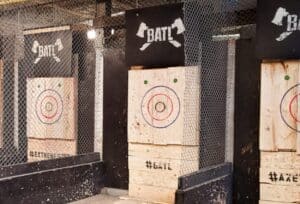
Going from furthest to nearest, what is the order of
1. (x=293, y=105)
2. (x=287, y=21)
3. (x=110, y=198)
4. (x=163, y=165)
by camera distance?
(x=110, y=198)
(x=163, y=165)
(x=293, y=105)
(x=287, y=21)

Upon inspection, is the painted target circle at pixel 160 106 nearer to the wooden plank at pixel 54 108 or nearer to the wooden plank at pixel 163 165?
the wooden plank at pixel 163 165

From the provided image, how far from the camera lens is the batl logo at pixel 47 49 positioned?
4473 millimetres

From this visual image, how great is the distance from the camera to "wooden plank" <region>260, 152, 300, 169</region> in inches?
137

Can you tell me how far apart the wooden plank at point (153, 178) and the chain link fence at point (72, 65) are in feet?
1.30

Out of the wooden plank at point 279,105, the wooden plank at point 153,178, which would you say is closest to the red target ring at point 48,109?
the wooden plank at point 153,178

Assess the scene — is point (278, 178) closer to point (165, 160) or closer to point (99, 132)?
point (165, 160)

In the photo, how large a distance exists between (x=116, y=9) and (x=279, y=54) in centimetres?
242

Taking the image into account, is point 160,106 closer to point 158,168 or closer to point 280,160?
point 158,168

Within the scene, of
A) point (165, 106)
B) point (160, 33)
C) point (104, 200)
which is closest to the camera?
point (160, 33)

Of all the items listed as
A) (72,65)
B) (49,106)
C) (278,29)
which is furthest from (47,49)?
(278,29)

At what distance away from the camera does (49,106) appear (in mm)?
4961

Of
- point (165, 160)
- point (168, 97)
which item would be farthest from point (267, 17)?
point (165, 160)

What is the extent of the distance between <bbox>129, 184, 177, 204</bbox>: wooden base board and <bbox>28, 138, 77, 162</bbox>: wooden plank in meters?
1.03

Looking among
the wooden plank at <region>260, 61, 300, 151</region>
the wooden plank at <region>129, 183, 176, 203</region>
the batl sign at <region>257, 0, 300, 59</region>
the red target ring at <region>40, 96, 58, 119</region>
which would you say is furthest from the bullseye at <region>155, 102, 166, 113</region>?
the red target ring at <region>40, 96, 58, 119</region>
